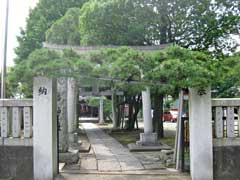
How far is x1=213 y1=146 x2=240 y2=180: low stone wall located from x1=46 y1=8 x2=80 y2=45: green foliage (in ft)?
41.0

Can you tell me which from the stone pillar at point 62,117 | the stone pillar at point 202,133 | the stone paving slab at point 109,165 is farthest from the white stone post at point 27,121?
the stone pillar at point 202,133

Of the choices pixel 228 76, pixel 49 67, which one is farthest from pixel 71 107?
pixel 49 67

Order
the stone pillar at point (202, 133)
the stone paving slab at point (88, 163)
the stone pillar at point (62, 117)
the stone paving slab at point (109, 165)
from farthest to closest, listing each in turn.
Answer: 1. the stone pillar at point (62, 117)
2. the stone paving slab at point (88, 163)
3. the stone paving slab at point (109, 165)
4. the stone pillar at point (202, 133)

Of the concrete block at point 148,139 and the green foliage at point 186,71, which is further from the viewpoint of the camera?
the concrete block at point 148,139

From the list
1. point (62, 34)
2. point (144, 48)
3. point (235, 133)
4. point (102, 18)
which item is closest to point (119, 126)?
point (62, 34)

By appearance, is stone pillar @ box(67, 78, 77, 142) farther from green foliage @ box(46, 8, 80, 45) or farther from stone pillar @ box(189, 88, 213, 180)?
stone pillar @ box(189, 88, 213, 180)

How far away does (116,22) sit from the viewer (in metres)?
14.6

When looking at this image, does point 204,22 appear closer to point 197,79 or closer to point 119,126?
point 197,79

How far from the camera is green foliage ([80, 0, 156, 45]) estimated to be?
46.4ft

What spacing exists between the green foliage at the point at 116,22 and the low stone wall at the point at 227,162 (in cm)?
861

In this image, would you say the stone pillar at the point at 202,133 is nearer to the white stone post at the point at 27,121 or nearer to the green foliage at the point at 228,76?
the green foliage at the point at 228,76

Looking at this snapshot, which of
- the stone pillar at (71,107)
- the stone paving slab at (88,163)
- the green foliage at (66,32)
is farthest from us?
the green foliage at (66,32)

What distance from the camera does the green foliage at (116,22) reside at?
557 inches

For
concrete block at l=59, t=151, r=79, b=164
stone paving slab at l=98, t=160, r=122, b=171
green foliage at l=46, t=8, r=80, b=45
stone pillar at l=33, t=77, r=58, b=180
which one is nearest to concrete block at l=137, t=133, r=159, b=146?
stone paving slab at l=98, t=160, r=122, b=171
